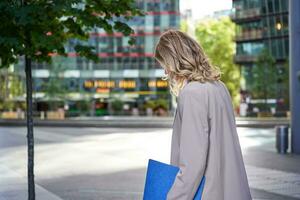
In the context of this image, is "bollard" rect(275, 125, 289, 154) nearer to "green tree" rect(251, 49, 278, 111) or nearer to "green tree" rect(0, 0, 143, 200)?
"green tree" rect(0, 0, 143, 200)

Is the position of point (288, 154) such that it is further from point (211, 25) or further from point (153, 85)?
point (211, 25)

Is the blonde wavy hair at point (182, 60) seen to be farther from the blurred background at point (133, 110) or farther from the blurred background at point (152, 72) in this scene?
the blurred background at point (152, 72)

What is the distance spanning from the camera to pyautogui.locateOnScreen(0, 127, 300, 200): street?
9.34m

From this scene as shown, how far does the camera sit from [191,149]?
8.61 ft

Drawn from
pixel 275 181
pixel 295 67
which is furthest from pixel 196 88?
pixel 295 67

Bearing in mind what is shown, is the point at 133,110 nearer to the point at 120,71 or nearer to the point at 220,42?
the point at 120,71

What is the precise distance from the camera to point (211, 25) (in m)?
81.6

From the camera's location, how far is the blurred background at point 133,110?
438 inches

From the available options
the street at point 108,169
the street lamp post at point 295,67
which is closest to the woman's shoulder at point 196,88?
the street at point 108,169

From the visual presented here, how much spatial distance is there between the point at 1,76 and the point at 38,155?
1950 inches

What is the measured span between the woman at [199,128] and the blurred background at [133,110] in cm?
608

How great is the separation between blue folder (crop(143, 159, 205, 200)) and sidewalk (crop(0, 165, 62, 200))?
6.05 meters

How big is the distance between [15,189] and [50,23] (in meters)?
3.89

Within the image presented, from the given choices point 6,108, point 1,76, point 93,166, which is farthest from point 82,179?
point 1,76
